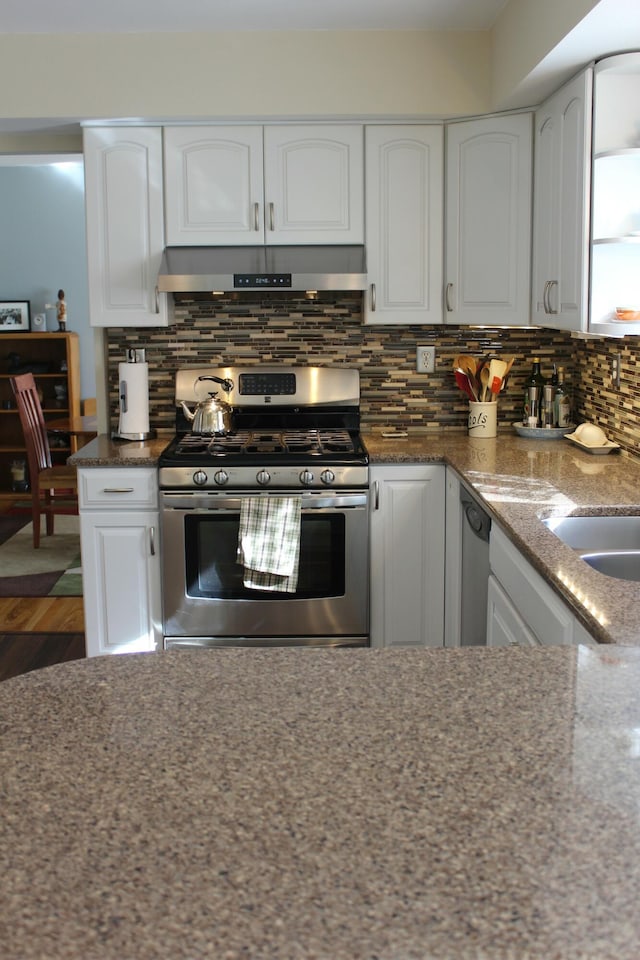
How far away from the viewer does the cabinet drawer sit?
3807 millimetres

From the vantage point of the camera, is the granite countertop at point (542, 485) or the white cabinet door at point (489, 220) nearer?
the granite countertop at point (542, 485)

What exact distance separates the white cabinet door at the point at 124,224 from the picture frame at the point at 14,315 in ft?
13.4

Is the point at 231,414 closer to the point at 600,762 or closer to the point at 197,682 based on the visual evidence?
the point at 197,682

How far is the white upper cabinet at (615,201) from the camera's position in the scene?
3008 mm

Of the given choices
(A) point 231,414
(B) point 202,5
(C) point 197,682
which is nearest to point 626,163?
(B) point 202,5

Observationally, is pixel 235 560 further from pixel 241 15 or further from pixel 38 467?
pixel 38 467

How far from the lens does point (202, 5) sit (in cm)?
347

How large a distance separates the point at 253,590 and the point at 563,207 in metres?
1.76

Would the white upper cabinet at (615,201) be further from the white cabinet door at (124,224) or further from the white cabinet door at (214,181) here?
the white cabinet door at (124,224)

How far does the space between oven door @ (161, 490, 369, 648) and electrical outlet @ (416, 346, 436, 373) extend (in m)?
0.82

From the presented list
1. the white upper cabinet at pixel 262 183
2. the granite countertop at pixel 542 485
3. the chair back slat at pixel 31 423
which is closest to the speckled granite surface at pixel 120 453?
the granite countertop at pixel 542 485

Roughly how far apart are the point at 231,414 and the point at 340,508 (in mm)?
790

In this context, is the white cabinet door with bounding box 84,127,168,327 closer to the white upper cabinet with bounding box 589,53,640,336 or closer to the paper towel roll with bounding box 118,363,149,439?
the paper towel roll with bounding box 118,363,149,439

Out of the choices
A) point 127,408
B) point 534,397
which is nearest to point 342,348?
point 534,397
